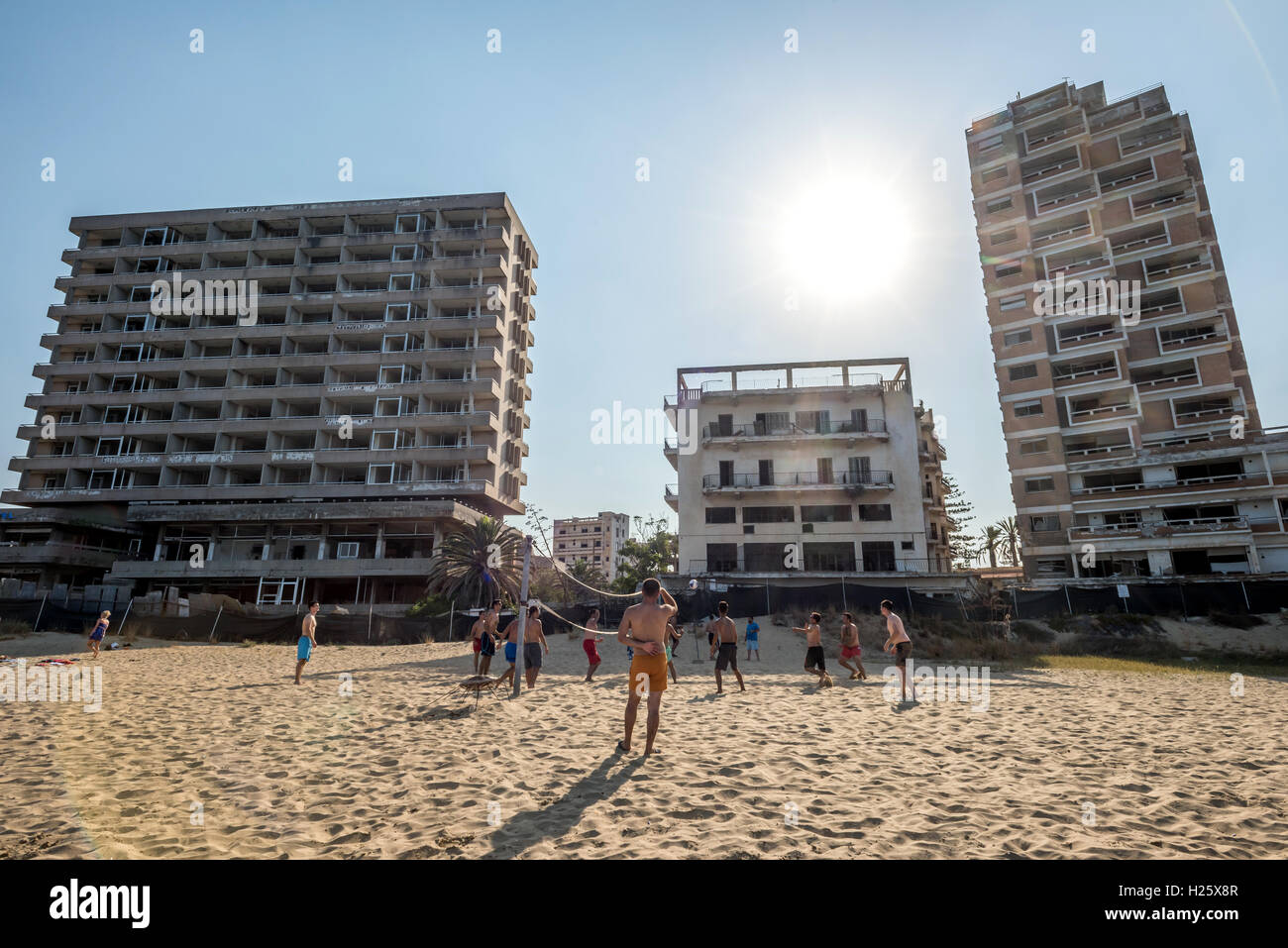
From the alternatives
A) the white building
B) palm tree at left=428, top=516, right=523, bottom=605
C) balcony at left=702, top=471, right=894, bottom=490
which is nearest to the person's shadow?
palm tree at left=428, top=516, right=523, bottom=605

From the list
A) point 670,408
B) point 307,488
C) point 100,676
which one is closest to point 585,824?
point 100,676

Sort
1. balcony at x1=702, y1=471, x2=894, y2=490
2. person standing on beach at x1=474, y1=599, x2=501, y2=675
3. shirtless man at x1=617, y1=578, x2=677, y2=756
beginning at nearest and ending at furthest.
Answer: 1. shirtless man at x1=617, y1=578, x2=677, y2=756
2. person standing on beach at x1=474, y1=599, x2=501, y2=675
3. balcony at x1=702, y1=471, x2=894, y2=490

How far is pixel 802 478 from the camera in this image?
122ft

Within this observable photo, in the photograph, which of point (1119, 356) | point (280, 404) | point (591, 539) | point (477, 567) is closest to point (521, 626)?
point (477, 567)

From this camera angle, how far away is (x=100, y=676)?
42.7 feet

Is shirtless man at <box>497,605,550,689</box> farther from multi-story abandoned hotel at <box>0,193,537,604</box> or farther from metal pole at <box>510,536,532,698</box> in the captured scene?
multi-story abandoned hotel at <box>0,193,537,604</box>

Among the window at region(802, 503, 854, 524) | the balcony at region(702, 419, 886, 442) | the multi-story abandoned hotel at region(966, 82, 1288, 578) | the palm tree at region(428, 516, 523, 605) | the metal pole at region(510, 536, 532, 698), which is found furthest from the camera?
the balcony at region(702, 419, 886, 442)

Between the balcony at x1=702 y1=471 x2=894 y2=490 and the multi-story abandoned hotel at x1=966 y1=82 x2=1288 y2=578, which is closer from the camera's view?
the multi-story abandoned hotel at x1=966 y1=82 x2=1288 y2=578

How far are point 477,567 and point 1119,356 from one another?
Answer: 3942cm

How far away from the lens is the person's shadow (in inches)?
155

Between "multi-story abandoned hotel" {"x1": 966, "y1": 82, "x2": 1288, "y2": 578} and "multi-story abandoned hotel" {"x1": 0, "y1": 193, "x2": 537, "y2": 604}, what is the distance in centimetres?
3477

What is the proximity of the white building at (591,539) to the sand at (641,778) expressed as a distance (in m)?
100

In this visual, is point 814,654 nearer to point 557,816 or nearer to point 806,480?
point 557,816
